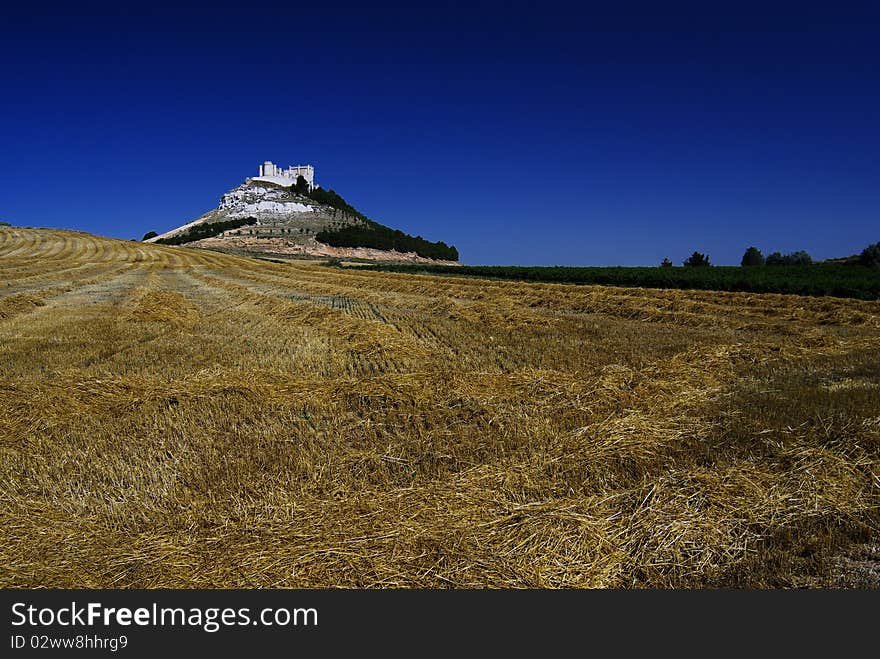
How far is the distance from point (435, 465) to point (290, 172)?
678 feet

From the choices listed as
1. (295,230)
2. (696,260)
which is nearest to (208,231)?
(295,230)

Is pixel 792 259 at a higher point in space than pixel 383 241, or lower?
lower

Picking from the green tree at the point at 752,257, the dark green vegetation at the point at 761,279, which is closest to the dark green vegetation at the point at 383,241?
the dark green vegetation at the point at 761,279

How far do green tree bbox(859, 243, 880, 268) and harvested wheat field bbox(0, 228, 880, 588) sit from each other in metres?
37.5

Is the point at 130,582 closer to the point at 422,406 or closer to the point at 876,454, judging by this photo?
the point at 422,406

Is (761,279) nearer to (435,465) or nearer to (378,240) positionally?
(435,465)

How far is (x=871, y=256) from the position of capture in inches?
1519

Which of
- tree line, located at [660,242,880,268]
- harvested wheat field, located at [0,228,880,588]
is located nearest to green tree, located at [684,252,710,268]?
tree line, located at [660,242,880,268]

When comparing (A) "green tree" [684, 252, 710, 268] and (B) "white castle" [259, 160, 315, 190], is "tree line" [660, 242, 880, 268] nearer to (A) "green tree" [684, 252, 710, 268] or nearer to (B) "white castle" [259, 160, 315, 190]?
(A) "green tree" [684, 252, 710, 268]

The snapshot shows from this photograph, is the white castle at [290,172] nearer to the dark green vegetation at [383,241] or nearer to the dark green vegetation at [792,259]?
the dark green vegetation at [383,241]

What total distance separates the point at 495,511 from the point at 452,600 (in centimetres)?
98

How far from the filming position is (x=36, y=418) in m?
5.65

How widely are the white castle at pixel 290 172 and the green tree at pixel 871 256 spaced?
171573mm

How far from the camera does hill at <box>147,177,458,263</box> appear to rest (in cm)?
11094
